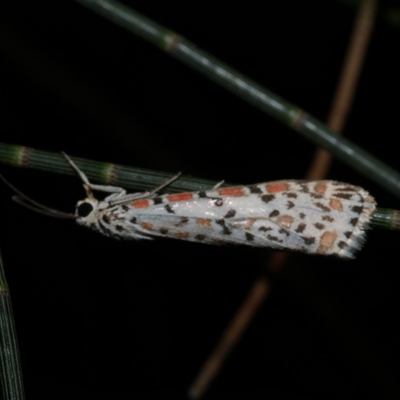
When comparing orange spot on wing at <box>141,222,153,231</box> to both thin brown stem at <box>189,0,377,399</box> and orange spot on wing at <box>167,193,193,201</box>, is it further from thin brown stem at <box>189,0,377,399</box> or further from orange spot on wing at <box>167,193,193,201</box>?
thin brown stem at <box>189,0,377,399</box>

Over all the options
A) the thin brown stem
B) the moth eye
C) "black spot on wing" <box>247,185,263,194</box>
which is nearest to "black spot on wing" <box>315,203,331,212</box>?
"black spot on wing" <box>247,185,263,194</box>

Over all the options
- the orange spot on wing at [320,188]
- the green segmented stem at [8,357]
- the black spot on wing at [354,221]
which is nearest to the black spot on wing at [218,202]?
the orange spot on wing at [320,188]

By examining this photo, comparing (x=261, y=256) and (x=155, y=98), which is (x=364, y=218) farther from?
(x=155, y=98)

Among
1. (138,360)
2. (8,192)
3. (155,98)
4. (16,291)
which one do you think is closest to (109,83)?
(155,98)

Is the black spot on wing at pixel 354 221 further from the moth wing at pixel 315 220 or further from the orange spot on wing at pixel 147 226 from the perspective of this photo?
the orange spot on wing at pixel 147 226

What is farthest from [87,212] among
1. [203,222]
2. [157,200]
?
[203,222]
